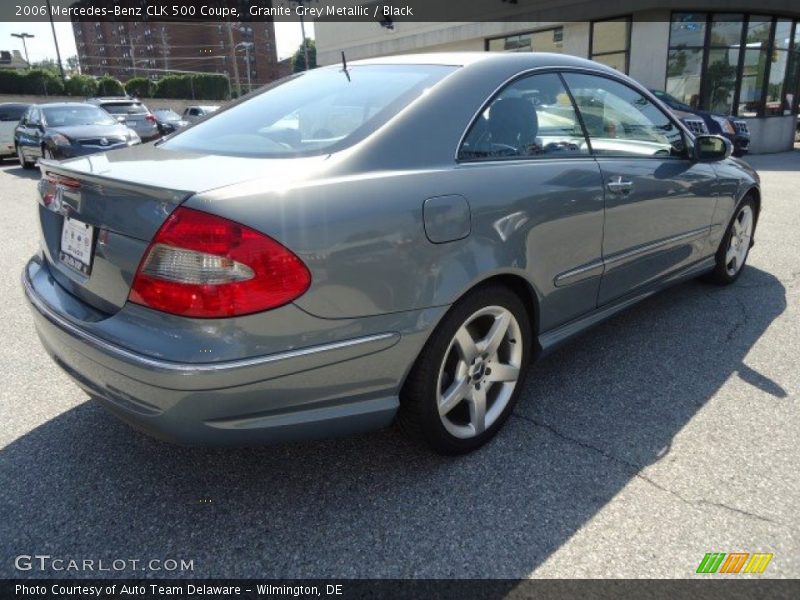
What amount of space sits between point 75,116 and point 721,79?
15.8m

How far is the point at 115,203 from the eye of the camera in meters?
1.91

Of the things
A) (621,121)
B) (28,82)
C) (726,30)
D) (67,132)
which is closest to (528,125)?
(621,121)

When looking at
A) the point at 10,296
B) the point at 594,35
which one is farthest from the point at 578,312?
the point at 594,35

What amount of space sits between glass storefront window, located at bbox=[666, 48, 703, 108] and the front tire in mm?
16180

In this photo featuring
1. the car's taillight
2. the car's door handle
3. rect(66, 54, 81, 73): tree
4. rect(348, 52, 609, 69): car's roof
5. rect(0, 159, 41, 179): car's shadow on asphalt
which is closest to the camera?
the car's taillight

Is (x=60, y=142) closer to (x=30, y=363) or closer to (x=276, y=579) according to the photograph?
(x=30, y=363)

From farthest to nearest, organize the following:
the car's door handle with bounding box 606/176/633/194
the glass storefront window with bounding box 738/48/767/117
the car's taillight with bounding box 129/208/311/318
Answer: the glass storefront window with bounding box 738/48/767/117 → the car's door handle with bounding box 606/176/633/194 → the car's taillight with bounding box 129/208/311/318

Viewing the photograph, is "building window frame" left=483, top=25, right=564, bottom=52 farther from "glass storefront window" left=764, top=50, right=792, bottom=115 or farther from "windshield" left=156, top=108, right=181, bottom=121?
"windshield" left=156, top=108, right=181, bottom=121

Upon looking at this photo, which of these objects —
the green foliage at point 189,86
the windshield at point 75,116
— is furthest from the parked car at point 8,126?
the green foliage at point 189,86

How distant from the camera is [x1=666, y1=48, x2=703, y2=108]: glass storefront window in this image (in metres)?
15.8

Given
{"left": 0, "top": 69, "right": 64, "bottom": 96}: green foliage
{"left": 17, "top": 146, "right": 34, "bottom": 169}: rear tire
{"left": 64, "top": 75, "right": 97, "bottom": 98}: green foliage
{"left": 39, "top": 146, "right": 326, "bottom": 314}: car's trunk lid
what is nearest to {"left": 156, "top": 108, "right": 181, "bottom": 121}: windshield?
{"left": 17, "top": 146, "right": 34, "bottom": 169}: rear tire

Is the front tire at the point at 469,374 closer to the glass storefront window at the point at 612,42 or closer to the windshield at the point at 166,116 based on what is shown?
the glass storefront window at the point at 612,42

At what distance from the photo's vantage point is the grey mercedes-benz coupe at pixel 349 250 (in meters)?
1.74

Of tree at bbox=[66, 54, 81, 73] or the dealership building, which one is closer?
the dealership building
